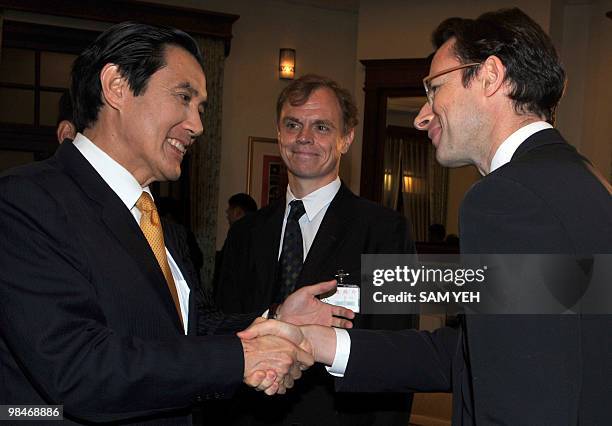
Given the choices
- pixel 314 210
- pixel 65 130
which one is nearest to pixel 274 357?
pixel 314 210

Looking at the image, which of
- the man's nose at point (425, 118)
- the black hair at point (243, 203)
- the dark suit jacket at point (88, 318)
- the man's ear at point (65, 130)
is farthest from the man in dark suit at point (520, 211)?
the black hair at point (243, 203)

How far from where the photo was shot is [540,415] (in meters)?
1.56

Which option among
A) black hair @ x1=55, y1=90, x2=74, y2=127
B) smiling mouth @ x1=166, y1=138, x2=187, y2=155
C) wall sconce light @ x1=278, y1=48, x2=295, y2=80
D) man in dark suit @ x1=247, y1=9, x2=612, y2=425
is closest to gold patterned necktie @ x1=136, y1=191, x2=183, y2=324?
smiling mouth @ x1=166, y1=138, x2=187, y2=155

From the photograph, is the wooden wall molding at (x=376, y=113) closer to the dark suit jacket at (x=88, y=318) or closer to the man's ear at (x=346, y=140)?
the man's ear at (x=346, y=140)

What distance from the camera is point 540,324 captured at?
5.13 feet

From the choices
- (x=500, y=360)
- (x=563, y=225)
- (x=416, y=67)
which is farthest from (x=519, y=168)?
(x=416, y=67)

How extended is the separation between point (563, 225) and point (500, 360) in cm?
30

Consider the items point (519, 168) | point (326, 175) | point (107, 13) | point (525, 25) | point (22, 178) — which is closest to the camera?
point (519, 168)

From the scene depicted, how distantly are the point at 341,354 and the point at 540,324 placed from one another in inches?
37.0

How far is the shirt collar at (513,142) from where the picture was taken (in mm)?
1918

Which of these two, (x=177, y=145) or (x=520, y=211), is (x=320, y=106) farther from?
(x=520, y=211)

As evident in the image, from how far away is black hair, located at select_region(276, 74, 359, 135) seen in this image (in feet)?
11.0

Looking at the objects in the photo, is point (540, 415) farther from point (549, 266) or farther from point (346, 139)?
point (346, 139)

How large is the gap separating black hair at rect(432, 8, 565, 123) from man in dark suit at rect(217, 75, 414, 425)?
108 centimetres
